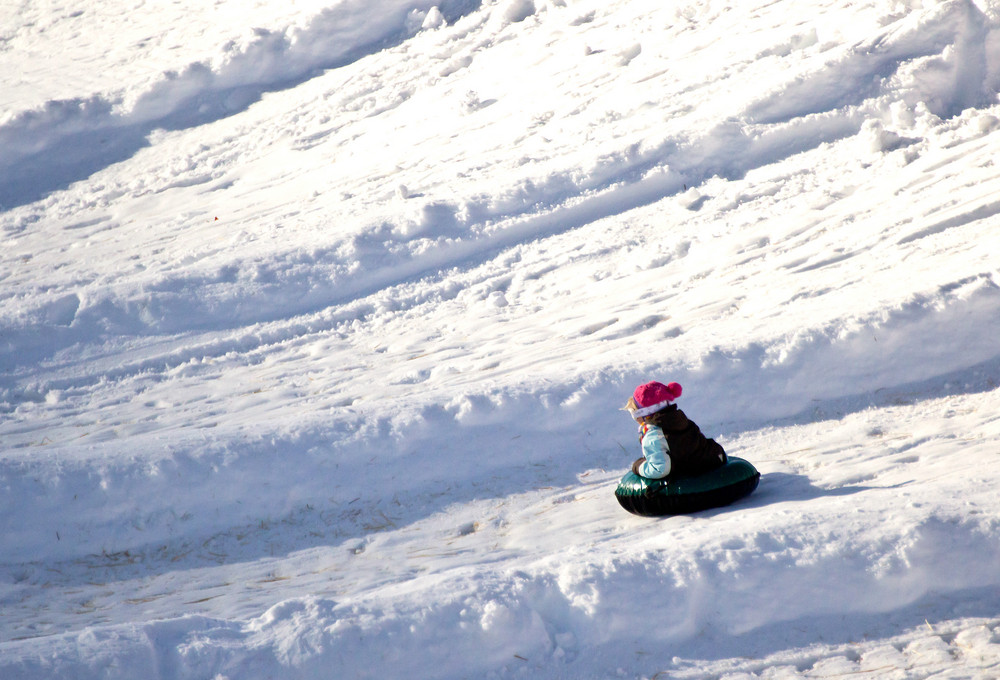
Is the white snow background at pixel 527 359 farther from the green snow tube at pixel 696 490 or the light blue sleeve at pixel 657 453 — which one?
the light blue sleeve at pixel 657 453

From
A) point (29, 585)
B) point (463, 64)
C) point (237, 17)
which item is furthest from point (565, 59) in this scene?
point (29, 585)

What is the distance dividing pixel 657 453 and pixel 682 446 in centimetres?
16

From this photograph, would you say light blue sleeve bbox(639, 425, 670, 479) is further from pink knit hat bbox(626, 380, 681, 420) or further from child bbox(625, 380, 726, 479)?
pink knit hat bbox(626, 380, 681, 420)

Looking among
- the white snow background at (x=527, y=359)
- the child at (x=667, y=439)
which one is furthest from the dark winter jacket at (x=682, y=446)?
the white snow background at (x=527, y=359)

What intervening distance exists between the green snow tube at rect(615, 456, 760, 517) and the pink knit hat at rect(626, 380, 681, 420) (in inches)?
15.8

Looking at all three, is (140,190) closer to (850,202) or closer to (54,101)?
(54,101)

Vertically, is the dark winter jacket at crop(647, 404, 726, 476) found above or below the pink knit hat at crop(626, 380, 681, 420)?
below

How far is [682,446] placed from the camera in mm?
4066

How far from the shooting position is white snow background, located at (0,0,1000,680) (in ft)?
10.5

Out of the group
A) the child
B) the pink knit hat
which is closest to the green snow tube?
the child

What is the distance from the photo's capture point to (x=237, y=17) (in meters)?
14.6

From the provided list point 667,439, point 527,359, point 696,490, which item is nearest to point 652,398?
point 667,439

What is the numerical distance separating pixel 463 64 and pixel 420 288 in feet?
19.9

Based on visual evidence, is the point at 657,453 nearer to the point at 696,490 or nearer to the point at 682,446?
the point at 682,446
